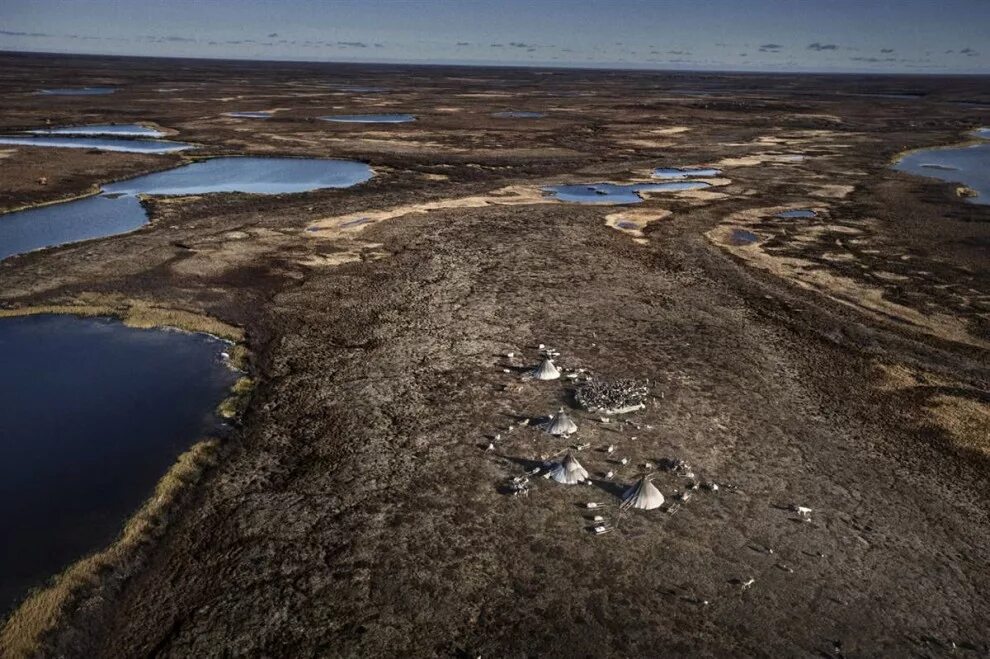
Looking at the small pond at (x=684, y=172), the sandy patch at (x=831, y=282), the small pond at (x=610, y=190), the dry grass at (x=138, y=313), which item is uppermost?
the small pond at (x=684, y=172)

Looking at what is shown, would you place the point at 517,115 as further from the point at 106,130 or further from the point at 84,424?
the point at 84,424

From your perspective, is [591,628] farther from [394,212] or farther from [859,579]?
[394,212]

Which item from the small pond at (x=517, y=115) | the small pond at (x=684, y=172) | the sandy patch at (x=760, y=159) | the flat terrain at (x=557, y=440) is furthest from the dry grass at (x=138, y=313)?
the small pond at (x=517, y=115)

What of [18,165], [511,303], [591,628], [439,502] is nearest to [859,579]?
[591,628]

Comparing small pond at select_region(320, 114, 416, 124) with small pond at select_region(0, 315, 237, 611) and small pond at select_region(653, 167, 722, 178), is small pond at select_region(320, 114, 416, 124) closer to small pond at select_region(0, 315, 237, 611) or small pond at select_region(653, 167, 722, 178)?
small pond at select_region(653, 167, 722, 178)

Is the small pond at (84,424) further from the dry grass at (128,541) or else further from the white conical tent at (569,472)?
the white conical tent at (569,472)
